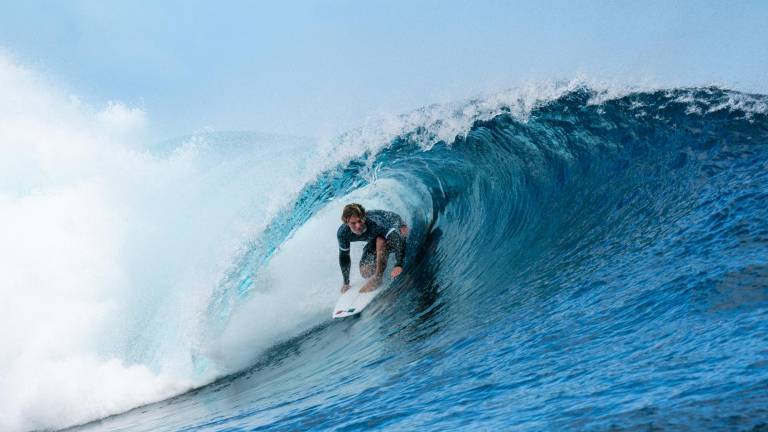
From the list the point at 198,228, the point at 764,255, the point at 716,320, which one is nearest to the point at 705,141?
the point at 764,255

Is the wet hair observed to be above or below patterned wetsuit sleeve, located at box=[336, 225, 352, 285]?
above

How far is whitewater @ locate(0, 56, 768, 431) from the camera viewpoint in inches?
106

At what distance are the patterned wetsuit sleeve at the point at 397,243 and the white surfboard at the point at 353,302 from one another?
38cm

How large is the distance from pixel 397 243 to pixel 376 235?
0.26m

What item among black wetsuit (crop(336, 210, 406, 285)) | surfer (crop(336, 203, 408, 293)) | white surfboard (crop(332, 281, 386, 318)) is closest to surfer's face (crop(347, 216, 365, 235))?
surfer (crop(336, 203, 408, 293))

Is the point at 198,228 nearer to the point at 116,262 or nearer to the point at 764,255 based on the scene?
the point at 116,262

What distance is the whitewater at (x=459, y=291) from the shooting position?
271 centimetres

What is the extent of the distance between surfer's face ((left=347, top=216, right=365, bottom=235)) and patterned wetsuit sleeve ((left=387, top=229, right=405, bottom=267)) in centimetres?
40

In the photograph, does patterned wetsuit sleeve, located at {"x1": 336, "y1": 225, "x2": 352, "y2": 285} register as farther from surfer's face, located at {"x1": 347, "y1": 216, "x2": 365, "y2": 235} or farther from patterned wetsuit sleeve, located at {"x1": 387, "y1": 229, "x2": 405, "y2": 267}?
patterned wetsuit sleeve, located at {"x1": 387, "y1": 229, "x2": 405, "y2": 267}

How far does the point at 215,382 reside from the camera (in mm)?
6133

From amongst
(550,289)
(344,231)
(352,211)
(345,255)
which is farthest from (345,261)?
(550,289)

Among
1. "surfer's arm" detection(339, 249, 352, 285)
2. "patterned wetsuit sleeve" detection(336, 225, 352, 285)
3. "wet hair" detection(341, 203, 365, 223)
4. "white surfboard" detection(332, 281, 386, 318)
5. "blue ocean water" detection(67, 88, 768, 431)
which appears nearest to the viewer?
"blue ocean water" detection(67, 88, 768, 431)

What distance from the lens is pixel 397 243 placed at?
6770mm

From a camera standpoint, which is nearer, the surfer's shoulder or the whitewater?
the whitewater
